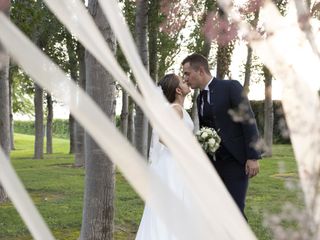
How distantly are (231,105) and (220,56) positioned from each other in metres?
8.06

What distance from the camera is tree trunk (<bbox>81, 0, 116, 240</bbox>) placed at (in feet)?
16.5

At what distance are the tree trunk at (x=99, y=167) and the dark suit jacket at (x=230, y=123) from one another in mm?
954

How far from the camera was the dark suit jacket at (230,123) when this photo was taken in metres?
4.61

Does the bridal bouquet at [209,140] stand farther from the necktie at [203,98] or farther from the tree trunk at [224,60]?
the tree trunk at [224,60]

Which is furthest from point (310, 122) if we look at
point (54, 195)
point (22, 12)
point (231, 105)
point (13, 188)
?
point (54, 195)

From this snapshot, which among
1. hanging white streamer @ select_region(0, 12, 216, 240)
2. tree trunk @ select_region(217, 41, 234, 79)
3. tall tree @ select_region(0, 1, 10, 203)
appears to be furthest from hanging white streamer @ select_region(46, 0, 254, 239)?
tree trunk @ select_region(217, 41, 234, 79)

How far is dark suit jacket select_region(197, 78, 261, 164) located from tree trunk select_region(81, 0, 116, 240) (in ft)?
3.13

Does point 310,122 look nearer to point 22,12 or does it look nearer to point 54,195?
point 22,12

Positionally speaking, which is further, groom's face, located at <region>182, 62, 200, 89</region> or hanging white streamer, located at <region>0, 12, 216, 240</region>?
groom's face, located at <region>182, 62, 200, 89</region>

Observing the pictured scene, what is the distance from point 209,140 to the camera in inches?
183

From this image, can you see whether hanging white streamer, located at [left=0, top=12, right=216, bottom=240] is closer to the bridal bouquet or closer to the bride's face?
the bridal bouquet

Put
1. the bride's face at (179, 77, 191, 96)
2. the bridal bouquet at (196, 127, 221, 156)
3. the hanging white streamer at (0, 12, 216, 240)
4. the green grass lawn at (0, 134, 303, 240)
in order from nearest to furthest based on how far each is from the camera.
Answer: the hanging white streamer at (0, 12, 216, 240), the bridal bouquet at (196, 127, 221, 156), the bride's face at (179, 77, 191, 96), the green grass lawn at (0, 134, 303, 240)

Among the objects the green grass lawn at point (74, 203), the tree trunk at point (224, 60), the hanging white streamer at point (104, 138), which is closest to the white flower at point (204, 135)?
the green grass lawn at point (74, 203)

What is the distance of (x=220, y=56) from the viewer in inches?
497
